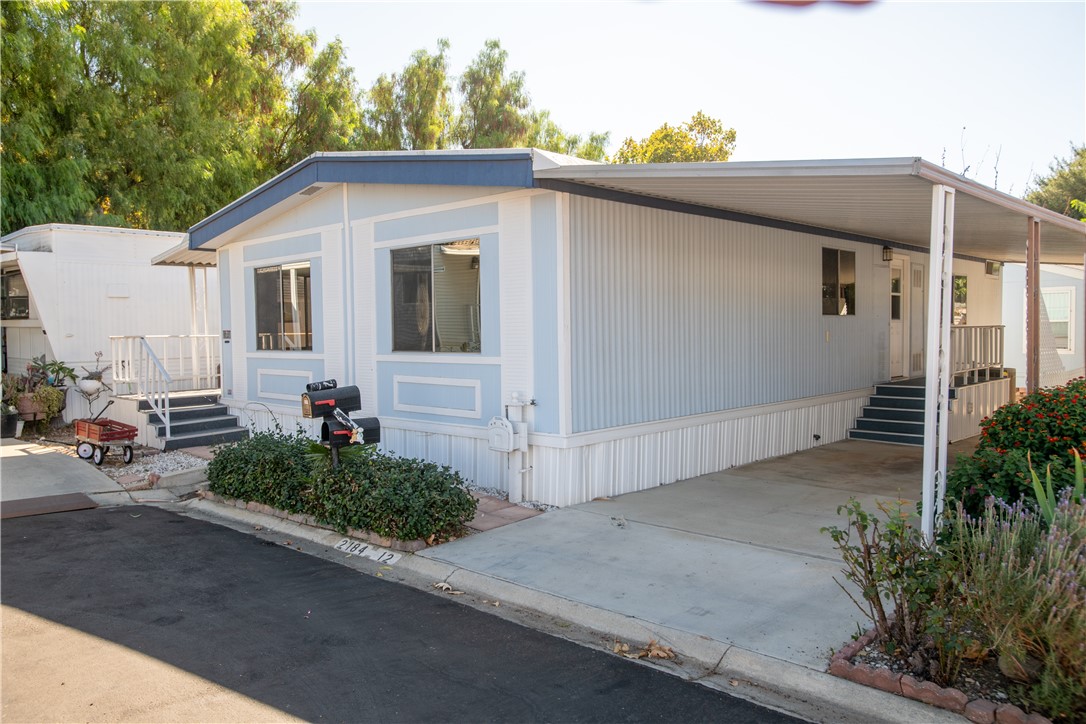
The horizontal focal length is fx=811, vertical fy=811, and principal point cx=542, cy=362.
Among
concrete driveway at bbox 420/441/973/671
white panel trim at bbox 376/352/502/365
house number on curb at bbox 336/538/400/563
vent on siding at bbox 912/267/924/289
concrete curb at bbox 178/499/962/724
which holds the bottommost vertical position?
concrete curb at bbox 178/499/962/724

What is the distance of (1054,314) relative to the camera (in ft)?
59.8

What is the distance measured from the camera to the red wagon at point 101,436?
10172mm

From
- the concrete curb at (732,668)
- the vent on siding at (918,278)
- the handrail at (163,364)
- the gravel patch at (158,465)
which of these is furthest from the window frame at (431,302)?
the vent on siding at (918,278)

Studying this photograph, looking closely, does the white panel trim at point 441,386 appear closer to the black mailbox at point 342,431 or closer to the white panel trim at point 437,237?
the black mailbox at point 342,431

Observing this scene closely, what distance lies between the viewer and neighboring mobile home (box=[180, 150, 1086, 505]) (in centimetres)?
760

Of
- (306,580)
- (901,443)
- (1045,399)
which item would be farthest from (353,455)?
(901,443)

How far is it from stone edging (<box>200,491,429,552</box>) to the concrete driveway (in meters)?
0.23

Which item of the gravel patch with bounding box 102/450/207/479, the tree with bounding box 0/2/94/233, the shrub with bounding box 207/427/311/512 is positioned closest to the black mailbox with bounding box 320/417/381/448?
the shrub with bounding box 207/427/311/512

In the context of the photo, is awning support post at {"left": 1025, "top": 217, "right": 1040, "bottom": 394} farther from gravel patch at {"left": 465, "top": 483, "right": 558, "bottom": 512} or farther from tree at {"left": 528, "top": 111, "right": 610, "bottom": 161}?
tree at {"left": 528, "top": 111, "right": 610, "bottom": 161}

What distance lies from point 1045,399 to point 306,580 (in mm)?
5683

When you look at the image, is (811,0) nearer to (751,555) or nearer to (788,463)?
(751,555)

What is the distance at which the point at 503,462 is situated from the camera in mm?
8273

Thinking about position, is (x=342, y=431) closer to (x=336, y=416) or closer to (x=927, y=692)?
(x=336, y=416)

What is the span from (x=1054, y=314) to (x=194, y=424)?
17868 millimetres
